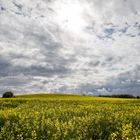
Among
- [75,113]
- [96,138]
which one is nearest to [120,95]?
[75,113]

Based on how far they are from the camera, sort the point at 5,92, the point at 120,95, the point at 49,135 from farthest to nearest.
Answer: the point at 120,95, the point at 5,92, the point at 49,135

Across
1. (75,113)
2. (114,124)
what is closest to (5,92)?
(75,113)

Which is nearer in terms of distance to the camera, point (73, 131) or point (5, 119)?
point (73, 131)

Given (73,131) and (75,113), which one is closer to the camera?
(73,131)

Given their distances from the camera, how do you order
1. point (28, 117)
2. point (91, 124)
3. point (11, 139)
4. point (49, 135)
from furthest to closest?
1. point (28, 117)
2. point (91, 124)
3. point (49, 135)
4. point (11, 139)

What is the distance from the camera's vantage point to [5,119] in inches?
685

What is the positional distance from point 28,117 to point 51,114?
132 inches

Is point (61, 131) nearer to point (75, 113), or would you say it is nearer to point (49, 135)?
point (49, 135)

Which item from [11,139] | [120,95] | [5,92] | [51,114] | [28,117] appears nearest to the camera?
[11,139]

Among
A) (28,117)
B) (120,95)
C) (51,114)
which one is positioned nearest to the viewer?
(28,117)

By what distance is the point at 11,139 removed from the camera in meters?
10.6

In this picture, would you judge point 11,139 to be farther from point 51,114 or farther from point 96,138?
point 51,114

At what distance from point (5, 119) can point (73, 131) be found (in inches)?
255

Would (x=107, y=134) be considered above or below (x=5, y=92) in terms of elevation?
below
